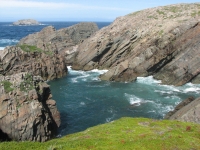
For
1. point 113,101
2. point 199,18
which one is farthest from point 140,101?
point 199,18

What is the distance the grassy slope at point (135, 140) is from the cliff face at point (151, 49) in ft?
149

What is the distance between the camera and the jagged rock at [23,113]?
42438 mm

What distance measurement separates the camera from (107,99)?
66.8 metres

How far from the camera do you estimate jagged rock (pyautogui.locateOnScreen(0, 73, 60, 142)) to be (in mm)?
42438

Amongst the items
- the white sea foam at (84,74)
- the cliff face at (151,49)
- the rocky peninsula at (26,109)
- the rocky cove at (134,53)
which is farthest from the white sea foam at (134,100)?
the rocky peninsula at (26,109)

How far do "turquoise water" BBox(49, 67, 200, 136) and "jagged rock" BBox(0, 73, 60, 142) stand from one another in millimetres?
5115

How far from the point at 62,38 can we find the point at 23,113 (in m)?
90.8

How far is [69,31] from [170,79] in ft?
262

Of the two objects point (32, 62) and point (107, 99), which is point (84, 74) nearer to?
point (32, 62)

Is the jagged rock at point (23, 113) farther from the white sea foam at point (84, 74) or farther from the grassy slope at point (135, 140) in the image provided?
the white sea foam at point (84, 74)

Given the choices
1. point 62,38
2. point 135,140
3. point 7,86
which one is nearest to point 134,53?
point 62,38

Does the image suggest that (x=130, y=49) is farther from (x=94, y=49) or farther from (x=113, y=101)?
(x=113, y=101)

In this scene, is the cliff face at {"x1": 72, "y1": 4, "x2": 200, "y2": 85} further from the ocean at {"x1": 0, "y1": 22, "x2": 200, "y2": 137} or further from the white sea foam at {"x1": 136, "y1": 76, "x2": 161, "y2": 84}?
the ocean at {"x1": 0, "y1": 22, "x2": 200, "y2": 137}

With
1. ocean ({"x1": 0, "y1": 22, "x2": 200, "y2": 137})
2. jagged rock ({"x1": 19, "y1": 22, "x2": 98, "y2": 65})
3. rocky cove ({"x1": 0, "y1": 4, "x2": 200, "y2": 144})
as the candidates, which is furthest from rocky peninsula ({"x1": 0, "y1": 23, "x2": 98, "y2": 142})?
jagged rock ({"x1": 19, "y1": 22, "x2": 98, "y2": 65})
